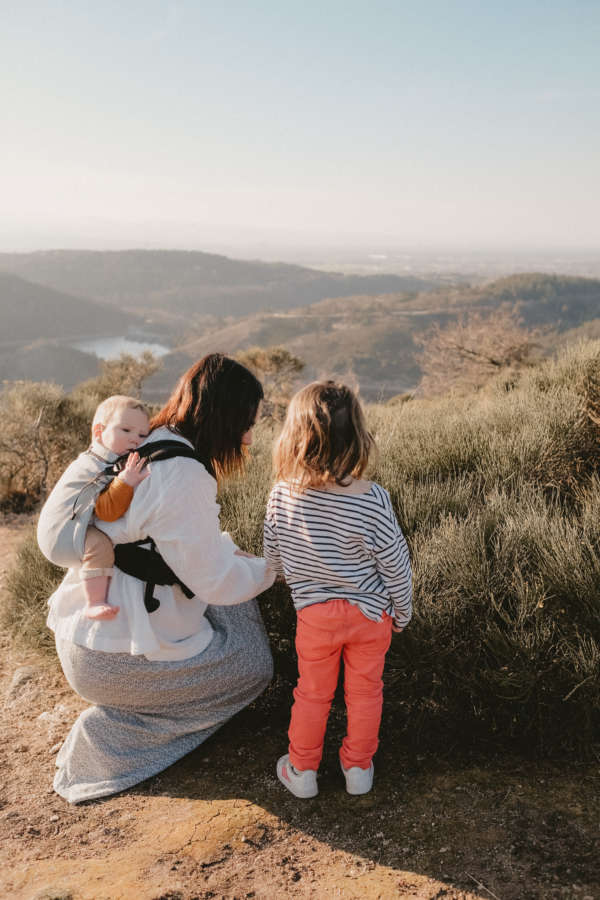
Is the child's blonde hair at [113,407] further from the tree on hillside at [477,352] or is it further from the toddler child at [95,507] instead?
the tree on hillside at [477,352]

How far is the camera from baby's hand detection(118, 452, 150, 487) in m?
2.15

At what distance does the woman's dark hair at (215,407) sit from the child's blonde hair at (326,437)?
11.9 inches

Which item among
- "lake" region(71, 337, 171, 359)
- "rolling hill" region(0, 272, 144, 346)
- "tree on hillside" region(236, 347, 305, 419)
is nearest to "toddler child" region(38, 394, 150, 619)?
"tree on hillside" region(236, 347, 305, 419)

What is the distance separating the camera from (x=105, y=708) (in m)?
2.48

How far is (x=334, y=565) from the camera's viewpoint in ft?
6.94

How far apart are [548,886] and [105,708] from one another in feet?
5.60

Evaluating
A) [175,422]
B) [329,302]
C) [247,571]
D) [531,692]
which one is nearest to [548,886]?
[531,692]

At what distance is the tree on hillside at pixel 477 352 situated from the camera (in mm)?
18734

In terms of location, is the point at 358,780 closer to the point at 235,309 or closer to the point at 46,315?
the point at 46,315

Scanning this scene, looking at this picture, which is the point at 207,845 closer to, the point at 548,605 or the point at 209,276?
the point at 548,605

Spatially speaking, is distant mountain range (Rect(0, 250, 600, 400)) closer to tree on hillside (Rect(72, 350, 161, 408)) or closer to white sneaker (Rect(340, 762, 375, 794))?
tree on hillside (Rect(72, 350, 161, 408))

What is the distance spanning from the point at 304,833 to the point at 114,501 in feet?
4.42

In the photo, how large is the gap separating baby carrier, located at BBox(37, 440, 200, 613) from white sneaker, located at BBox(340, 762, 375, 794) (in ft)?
3.05

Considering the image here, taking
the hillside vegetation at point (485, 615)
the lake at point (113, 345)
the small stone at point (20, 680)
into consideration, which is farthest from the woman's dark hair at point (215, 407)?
the lake at point (113, 345)
